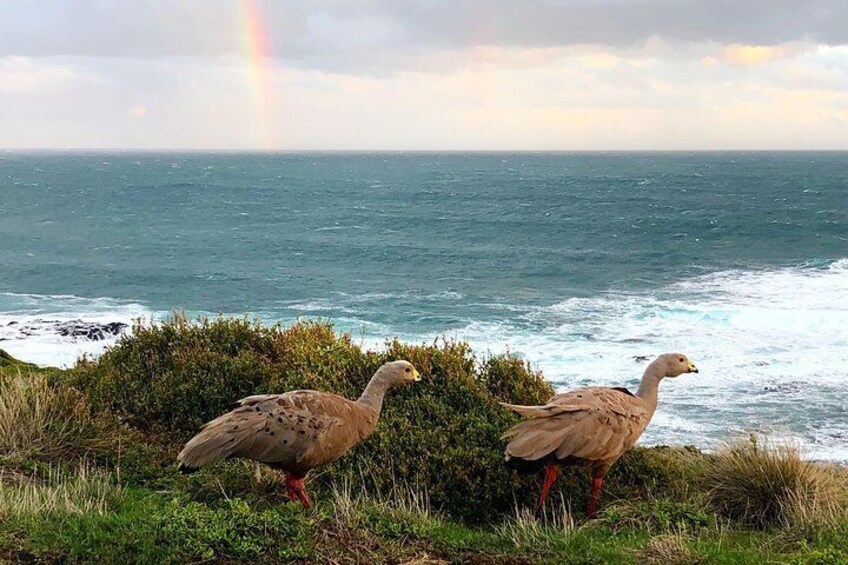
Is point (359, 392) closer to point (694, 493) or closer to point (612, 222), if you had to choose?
point (694, 493)

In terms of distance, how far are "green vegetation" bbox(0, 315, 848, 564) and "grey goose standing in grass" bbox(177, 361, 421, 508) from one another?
421 mm

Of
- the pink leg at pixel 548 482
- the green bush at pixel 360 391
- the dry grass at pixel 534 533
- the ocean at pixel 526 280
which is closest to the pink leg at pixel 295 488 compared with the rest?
the green bush at pixel 360 391

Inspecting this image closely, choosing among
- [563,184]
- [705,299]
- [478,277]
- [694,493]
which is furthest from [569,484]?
[563,184]

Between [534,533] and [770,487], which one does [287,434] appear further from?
[770,487]

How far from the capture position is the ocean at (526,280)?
95.7 feet

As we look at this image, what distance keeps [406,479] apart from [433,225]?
79412mm

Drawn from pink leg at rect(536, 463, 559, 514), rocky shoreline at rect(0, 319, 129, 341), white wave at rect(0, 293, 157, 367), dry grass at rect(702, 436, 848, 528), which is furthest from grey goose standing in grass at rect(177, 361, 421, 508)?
rocky shoreline at rect(0, 319, 129, 341)

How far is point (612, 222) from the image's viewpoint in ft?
288

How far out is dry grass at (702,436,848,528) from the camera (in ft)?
27.4

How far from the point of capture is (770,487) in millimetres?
8750

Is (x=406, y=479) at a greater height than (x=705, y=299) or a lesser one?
greater

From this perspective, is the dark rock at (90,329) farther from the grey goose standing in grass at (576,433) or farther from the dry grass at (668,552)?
the dry grass at (668,552)

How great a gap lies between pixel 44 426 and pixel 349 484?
3872mm

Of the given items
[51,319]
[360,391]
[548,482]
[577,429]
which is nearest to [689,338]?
[360,391]
